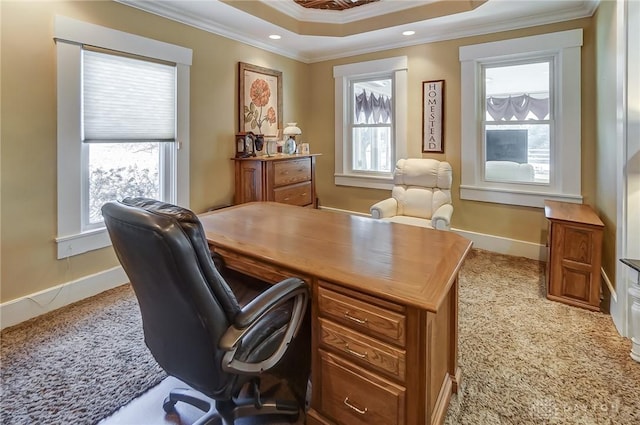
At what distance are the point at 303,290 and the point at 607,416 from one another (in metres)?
1.56

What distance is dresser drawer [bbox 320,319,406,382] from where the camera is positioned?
1248 millimetres

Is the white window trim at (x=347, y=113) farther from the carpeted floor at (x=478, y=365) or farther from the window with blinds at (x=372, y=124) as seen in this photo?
the carpeted floor at (x=478, y=365)

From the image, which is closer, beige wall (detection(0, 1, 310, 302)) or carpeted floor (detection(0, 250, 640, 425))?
carpeted floor (detection(0, 250, 640, 425))

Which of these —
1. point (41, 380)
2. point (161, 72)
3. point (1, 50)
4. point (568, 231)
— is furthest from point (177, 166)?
point (568, 231)

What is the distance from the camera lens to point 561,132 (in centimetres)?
358

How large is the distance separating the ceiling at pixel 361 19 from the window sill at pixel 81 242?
1.97 metres

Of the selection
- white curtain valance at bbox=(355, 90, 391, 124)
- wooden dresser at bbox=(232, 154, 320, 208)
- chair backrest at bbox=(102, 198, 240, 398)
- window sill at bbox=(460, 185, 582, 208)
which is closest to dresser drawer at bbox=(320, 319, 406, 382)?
chair backrest at bbox=(102, 198, 240, 398)

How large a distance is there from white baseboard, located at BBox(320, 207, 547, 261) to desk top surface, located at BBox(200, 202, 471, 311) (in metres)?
2.51

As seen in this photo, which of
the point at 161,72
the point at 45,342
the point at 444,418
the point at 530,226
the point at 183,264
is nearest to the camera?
the point at 183,264

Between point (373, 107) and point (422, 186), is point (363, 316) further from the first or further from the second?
point (373, 107)

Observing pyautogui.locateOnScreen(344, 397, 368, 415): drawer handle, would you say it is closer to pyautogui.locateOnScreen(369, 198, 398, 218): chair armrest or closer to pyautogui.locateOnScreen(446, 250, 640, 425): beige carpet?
pyautogui.locateOnScreen(446, 250, 640, 425): beige carpet

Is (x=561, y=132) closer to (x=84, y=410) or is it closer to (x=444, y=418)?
(x=444, y=418)

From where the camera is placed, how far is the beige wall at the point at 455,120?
11.3 ft

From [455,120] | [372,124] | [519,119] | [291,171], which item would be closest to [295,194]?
[291,171]
